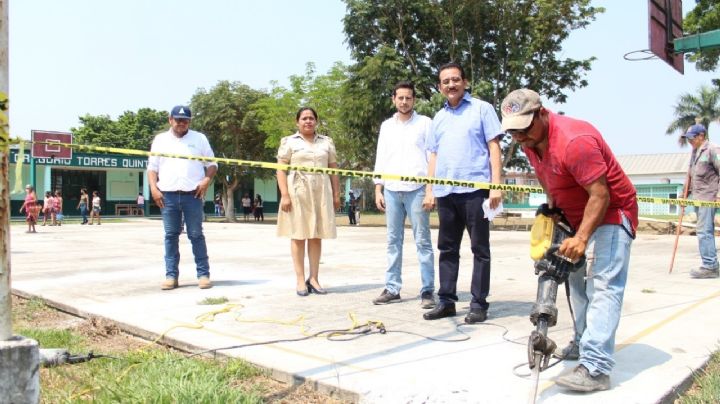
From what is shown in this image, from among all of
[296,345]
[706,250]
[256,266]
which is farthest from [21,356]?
[706,250]

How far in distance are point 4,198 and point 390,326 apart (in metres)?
2.66

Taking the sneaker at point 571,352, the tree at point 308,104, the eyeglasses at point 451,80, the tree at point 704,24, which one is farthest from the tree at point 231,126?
the sneaker at point 571,352

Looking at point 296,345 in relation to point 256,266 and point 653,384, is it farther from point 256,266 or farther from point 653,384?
point 256,266

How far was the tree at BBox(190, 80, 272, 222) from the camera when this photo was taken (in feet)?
105

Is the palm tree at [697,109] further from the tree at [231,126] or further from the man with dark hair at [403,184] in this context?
the man with dark hair at [403,184]

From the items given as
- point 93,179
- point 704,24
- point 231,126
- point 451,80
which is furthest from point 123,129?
point 451,80

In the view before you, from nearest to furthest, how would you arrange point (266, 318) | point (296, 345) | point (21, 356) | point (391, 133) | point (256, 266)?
point (21, 356), point (296, 345), point (266, 318), point (391, 133), point (256, 266)

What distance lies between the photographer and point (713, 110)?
54.1m

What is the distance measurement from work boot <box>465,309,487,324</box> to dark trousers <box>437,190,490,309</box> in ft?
0.10

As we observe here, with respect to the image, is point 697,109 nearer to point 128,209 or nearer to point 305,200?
point 128,209

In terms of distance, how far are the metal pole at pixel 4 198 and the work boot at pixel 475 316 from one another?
9.71 feet

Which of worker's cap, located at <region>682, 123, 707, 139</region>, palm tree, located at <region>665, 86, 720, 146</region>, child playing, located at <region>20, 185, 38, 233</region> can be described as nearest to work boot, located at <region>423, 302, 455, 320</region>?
worker's cap, located at <region>682, 123, 707, 139</region>

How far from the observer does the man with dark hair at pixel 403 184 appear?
5133 mm

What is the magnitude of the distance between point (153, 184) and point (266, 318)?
2.20m
